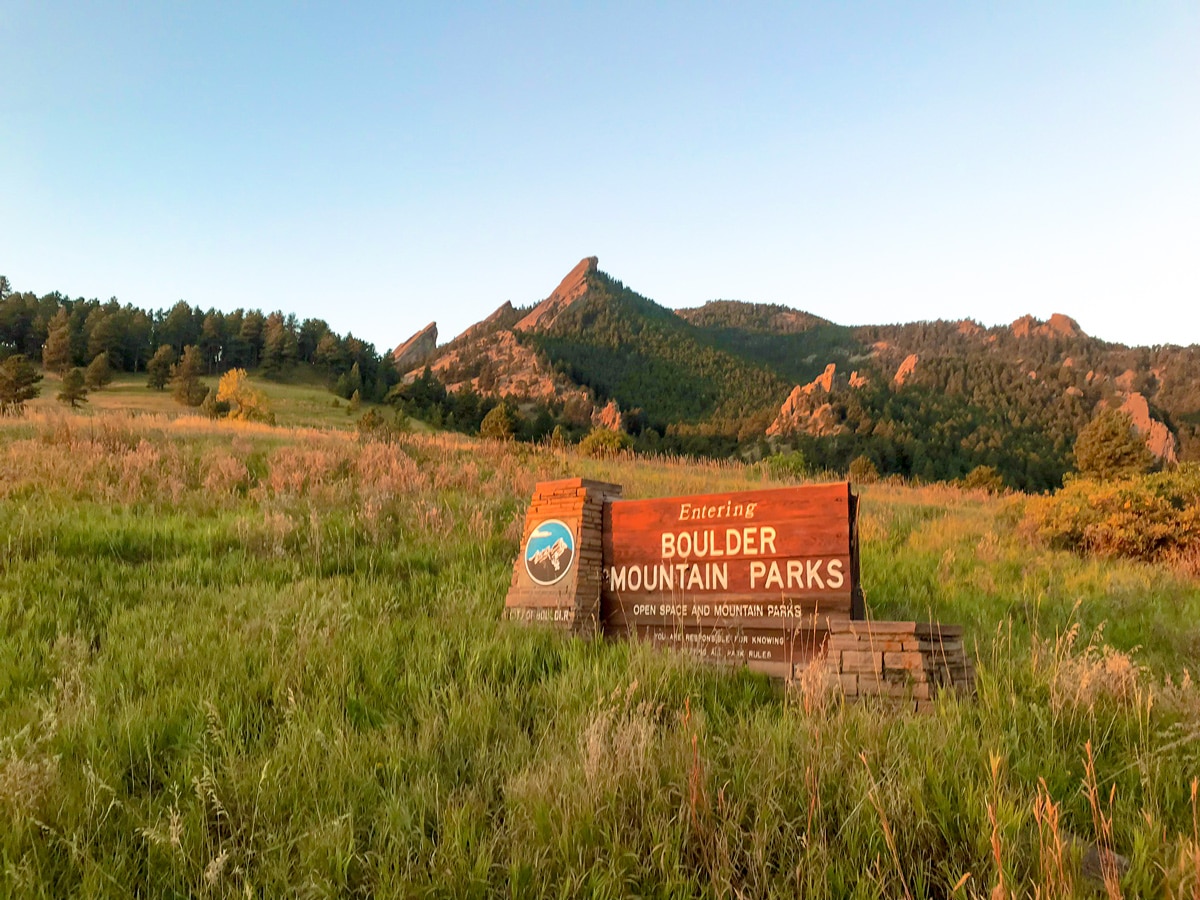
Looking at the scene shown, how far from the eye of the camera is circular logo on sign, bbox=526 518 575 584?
17.2 feet

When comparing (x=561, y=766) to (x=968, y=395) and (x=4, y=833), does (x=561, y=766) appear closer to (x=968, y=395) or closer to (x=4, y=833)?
(x=4, y=833)

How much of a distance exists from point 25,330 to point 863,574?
107584 mm

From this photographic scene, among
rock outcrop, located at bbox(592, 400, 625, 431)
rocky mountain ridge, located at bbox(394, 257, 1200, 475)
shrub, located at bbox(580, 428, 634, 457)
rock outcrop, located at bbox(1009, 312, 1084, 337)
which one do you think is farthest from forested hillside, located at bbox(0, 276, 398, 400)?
rock outcrop, located at bbox(1009, 312, 1084, 337)

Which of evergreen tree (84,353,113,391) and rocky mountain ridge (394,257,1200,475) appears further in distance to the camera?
rocky mountain ridge (394,257,1200,475)

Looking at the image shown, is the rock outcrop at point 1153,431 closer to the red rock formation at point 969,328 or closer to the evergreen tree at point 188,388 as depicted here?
the red rock formation at point 969,328

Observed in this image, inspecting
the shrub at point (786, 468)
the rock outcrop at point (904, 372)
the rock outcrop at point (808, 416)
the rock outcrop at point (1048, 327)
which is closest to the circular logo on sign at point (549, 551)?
the shrub at point (786, 468)

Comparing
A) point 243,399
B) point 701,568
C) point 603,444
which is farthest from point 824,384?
point 701,568

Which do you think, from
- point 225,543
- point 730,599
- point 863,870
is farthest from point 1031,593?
point 225,543

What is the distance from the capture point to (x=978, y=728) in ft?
10.2

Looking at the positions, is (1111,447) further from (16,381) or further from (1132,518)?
(16,381)

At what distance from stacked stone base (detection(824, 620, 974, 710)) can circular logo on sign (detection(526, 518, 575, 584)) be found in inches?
86.1

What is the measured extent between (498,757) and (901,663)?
2.18 meters

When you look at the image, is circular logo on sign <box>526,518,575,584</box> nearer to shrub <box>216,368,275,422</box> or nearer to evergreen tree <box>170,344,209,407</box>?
shrub <box>216,368,275,422</box>

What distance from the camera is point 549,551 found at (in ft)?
17.7
